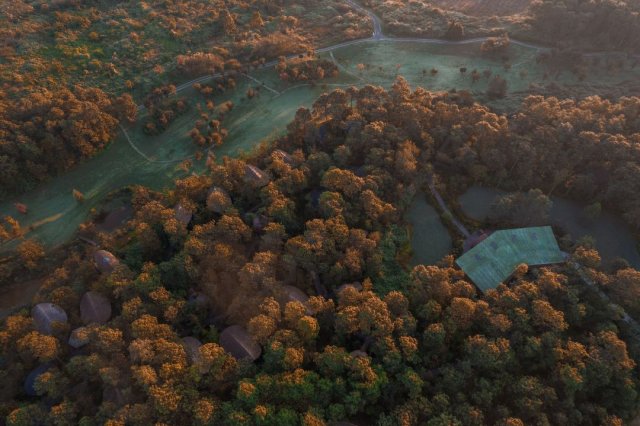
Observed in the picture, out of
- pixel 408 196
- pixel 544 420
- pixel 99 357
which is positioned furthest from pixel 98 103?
pixel 544 420

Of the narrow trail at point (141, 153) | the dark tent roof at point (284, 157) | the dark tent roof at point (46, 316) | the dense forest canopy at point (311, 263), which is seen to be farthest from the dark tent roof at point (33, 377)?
the narrow trail at point (141, 153)

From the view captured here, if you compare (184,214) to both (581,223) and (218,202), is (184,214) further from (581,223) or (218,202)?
(581,223)

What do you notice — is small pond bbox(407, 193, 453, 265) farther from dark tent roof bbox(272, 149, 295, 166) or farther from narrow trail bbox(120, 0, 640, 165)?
narrow trail bbox(120, 0, 640, 165)

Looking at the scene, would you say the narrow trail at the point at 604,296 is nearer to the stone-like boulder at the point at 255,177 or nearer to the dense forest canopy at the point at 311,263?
the dense forest canopy at the point at 311,263

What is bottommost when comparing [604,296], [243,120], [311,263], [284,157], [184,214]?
[604,296]

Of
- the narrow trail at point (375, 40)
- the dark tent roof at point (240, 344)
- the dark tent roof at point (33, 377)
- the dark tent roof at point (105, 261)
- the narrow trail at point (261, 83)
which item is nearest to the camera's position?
the dark tent roof at point (240, 344)

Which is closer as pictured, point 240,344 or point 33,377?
point 240,344

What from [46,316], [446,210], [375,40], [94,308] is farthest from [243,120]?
[46,316]
